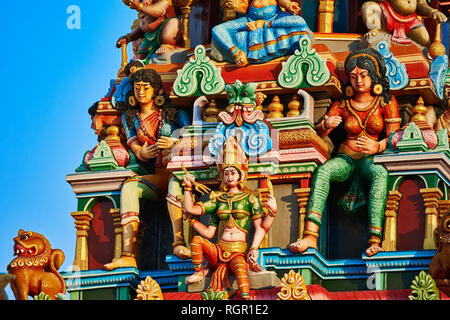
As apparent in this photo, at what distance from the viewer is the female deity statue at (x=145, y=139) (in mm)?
27453

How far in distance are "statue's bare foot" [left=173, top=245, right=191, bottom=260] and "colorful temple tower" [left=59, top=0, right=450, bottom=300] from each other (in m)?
0.07

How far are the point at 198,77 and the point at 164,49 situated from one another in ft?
4.48

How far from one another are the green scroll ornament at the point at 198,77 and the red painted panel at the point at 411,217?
9.50ft

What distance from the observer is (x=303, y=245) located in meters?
26.4

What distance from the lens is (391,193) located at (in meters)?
26.6

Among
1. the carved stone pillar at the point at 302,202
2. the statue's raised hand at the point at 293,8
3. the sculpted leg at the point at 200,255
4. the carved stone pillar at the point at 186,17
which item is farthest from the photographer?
the carved stone pillar at the point at 186,17

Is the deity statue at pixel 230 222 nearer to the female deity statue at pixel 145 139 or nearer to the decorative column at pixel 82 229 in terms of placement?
the female deity statue at pixel 145 139

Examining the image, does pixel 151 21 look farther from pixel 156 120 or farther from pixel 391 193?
pixel 391 193

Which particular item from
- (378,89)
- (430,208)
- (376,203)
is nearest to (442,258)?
(430,208)

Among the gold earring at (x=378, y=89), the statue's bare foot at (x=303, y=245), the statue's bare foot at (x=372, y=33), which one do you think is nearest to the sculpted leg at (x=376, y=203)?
the statue's bare foot at (x=303, y=245)

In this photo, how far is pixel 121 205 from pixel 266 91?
241 centimetres
